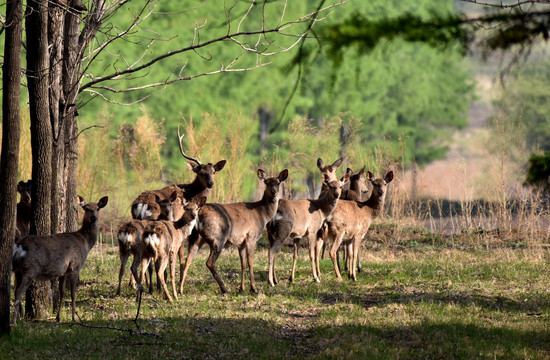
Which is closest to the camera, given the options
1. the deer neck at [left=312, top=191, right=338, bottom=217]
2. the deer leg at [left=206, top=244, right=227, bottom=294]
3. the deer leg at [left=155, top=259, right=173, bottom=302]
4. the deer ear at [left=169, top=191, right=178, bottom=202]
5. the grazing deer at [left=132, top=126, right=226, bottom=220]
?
the deer leg at [left=155, top=259, right=173, bottom=302]

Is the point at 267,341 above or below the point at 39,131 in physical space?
below

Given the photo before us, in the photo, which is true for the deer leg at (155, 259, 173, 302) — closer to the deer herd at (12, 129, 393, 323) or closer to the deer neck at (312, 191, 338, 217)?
the deer herd at (12, 129, 393, 323)

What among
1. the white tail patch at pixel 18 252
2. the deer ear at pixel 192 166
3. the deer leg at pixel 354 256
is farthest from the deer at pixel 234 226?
the white tail patch at pixel 18 252

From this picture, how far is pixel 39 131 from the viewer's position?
8.41 meters

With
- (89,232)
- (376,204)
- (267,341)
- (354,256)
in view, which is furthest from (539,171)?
(376,204)

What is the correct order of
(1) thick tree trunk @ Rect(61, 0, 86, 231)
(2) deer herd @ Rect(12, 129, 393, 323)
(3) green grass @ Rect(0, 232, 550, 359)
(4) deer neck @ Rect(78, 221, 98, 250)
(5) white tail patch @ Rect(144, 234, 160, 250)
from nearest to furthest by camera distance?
(3) green grass @ Rect(0, 232, 550, 359), (2) deer herd @ Rect(12, 129, 393, 323), (4) deer neck @ Rect(78, 221, 98, 250), (1) thick tree trunk @ Rect(61, 0, 86, 231), (5) white tail patch @ Rect(144, 234, 160, 250)

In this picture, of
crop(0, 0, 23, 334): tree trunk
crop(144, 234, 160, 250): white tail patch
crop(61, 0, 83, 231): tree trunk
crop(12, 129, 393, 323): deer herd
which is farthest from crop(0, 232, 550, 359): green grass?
crop(61, 0, 83, 231): tree trunk

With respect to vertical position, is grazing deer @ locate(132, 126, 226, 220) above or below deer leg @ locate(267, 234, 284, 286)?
above

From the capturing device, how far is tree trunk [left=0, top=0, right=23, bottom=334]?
24.8ft

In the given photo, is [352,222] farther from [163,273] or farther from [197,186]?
[163,273]

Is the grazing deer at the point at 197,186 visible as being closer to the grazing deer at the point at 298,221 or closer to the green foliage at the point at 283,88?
the grazing deer at the point at 298,221

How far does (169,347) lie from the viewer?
7281 mm

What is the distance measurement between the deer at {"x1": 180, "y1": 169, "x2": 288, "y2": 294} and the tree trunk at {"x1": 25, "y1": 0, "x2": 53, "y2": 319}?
2440 millimetres

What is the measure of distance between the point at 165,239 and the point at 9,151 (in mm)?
2716
